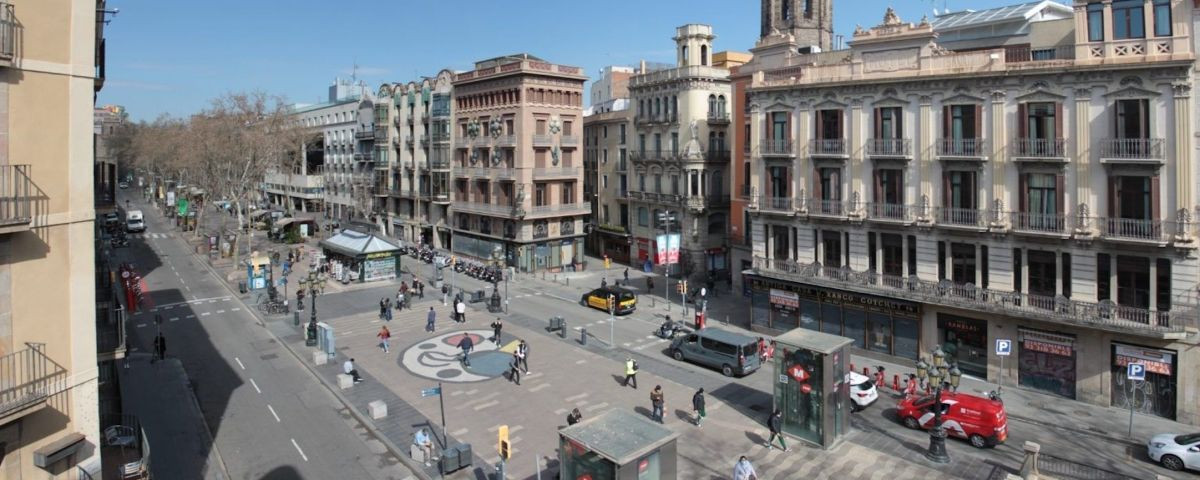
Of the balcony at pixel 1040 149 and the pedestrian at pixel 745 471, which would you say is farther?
the balcony at pixel 1040 149

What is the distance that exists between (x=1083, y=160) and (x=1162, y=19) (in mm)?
5468

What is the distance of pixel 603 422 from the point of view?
1931 centimetres

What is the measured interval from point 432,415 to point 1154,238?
27.4 m

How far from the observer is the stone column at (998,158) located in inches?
1174

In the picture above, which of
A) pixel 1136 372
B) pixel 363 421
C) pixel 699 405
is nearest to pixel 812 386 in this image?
pixel 699 405

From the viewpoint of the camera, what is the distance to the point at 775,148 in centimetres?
3812

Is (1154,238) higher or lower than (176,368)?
higher

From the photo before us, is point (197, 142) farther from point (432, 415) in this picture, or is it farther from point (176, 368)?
point (432, 415)

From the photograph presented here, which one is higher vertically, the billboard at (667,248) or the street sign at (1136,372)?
the billboard at (667,248)

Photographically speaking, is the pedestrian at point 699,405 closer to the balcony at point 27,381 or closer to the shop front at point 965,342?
the shop front at point 965,342

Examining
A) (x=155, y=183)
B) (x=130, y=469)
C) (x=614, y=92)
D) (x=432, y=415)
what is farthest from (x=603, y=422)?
(x=155, y=183)

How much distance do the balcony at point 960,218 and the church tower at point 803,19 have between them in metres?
40.8

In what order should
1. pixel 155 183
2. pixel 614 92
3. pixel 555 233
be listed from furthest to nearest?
pixel 155 183 < pixel 614 92 < pixel 555 233

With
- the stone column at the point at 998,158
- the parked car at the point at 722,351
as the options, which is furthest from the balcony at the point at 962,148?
the parked car at the point at 722,351
